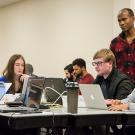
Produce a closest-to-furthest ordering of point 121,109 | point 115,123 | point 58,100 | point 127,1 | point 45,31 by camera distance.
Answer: point 115,123
point 121,109
point 58,100
point 127,1
point 45,31

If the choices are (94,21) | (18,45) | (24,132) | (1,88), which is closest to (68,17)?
(94,21)

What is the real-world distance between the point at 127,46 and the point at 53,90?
1.03 metres

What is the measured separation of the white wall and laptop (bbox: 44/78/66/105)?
2.64 metres

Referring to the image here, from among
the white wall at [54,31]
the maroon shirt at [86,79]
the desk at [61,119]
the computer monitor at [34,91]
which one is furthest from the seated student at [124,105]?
Answer: the white wall at [54,31]

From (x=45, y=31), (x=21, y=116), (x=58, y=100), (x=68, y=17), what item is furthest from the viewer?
(x=45, y=31)

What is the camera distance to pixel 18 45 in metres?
8.73

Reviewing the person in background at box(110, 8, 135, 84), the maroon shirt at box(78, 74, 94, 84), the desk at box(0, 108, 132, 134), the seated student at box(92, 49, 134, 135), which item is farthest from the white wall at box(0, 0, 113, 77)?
the desk at box(0, 108, 132, 134)

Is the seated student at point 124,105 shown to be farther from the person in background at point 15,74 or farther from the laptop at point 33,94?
the person in background at point 15,74

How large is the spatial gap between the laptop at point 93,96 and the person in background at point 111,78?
15.6 inches

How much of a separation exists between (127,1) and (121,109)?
3027mm

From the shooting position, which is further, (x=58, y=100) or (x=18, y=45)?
(x=18, y=45)

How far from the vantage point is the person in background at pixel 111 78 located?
11.6 ft

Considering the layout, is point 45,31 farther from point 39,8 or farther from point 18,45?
point 18,45

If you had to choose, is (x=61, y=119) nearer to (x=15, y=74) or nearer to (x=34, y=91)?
(x=34, y=91)
